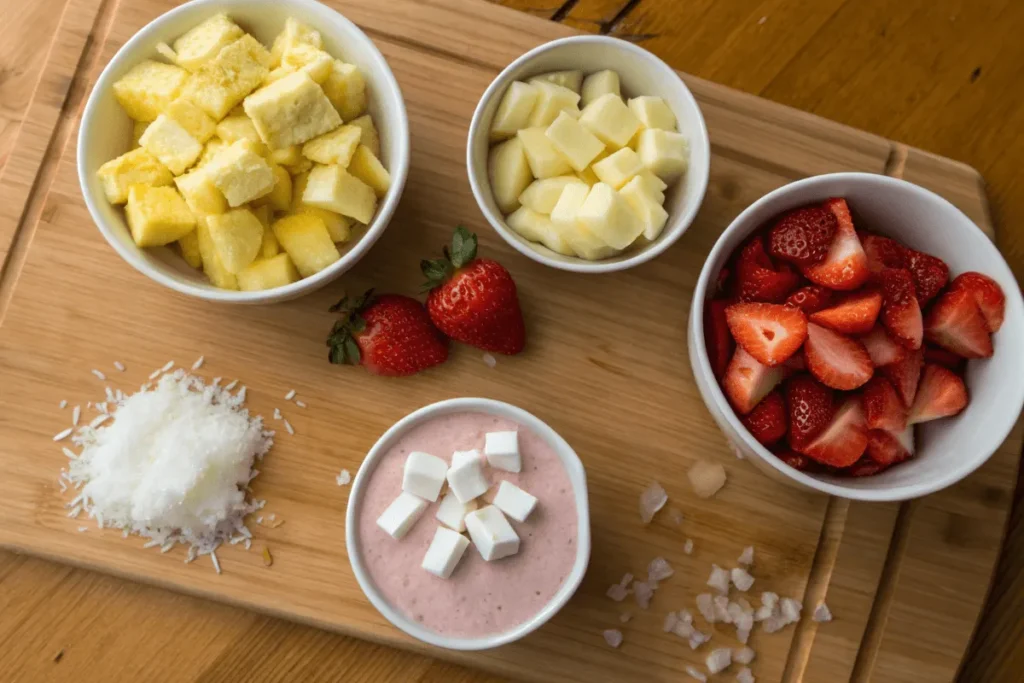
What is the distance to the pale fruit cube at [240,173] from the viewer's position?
1108 mm

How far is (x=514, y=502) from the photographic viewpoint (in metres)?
1.16

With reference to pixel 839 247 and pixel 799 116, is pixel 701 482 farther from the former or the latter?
pixel 799 116

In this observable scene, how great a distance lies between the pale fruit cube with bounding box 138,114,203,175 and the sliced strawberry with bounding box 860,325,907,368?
1002mm

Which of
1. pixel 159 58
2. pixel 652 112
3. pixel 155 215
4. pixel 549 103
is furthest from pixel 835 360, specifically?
pixel 159 58

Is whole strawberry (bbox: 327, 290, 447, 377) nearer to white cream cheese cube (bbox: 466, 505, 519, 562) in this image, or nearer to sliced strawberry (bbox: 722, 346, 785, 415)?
white cream cheese cube (bbox: 466, 505, 519, 562)

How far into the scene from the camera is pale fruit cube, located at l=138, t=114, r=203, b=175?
1.16 metres

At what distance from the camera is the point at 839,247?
3.95ft

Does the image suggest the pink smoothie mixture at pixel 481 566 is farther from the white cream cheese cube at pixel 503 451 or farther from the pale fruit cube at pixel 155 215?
the pale fruit cube at pixel 155 215

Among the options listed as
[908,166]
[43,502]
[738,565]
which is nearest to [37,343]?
[43,502]

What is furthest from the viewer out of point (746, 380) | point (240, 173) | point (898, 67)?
point (898, 67)

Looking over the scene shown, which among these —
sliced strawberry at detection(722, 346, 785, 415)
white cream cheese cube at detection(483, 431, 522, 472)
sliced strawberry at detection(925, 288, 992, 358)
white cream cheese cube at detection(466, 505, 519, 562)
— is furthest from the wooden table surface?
white cream cheese cube at detection(466, 505, 519, 562)

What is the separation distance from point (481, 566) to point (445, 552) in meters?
0.07

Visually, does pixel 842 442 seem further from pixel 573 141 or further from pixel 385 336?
pixel 385 336

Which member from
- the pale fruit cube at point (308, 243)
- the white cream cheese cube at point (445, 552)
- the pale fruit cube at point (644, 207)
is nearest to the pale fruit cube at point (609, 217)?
the pale fruit cube at point (644, 207)
